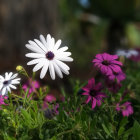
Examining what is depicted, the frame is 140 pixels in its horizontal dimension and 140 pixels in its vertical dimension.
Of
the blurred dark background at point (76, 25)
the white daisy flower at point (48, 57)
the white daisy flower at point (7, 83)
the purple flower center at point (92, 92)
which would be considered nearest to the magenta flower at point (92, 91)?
the purple flower center at point (92, 92)

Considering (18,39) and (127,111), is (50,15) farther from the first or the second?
(127,111)

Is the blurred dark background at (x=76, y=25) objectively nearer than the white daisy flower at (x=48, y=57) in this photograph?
No

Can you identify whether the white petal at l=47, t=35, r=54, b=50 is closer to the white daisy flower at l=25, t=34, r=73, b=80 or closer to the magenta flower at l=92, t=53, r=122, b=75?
the white daisy flower at l=25, t=34, r=73, b=80

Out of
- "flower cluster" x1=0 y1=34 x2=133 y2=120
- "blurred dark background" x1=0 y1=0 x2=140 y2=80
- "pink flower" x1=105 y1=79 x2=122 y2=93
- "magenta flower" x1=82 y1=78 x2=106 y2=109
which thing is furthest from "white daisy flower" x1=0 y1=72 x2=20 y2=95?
"blurred dark background" x1=0 y1=0 x2=140 y2=80

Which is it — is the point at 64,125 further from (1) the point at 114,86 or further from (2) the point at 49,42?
(1) the point at 114,86

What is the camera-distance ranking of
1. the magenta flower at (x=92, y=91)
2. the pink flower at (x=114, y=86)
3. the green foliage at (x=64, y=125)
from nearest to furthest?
the green foliage at (x=64, y=125) < the magenta flower at (x=92, y=91) < the pink flower at (x=114, y=86)

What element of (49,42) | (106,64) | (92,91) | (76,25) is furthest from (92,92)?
(76,25)

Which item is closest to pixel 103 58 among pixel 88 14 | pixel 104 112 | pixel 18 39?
pixel 104 112

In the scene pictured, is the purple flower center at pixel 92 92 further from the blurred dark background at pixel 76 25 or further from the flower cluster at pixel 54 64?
the blurred dark background at pixel 76 25
